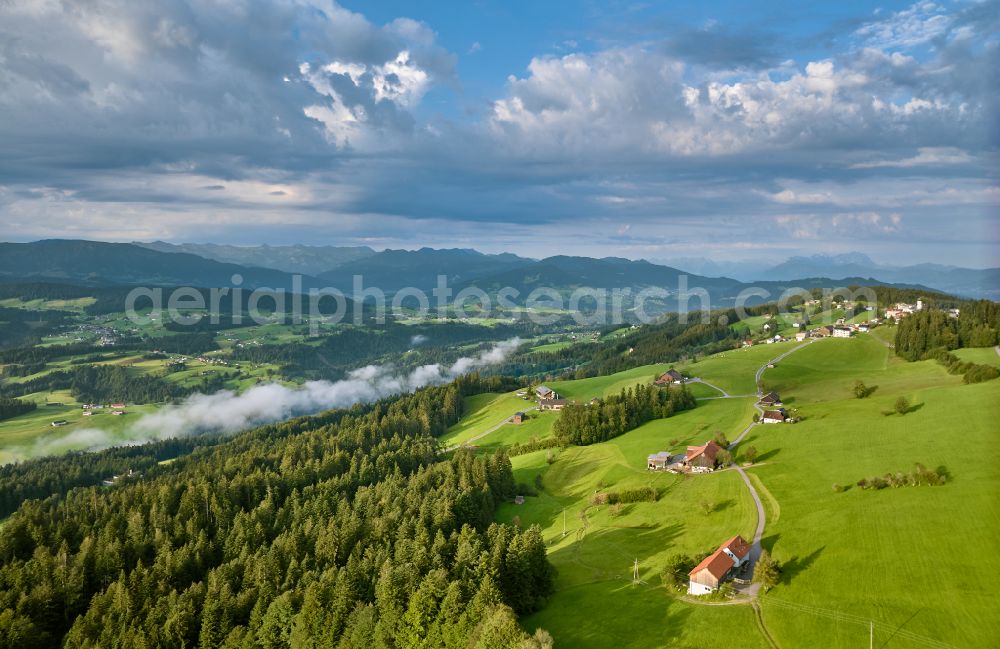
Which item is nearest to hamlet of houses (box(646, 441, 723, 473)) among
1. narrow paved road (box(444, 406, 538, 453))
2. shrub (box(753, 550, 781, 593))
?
shrub (box(753, 550, 781, 593))

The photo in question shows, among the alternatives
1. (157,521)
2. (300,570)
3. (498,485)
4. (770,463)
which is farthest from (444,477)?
(770,463)

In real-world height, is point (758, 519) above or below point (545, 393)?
above

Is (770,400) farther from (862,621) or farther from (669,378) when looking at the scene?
(862,621)

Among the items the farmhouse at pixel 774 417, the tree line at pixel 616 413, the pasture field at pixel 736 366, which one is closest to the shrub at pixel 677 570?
the farmhouse at pixel 774 417

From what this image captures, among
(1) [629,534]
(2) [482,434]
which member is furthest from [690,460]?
(2) [482,434]

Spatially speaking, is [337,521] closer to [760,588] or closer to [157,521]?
[157,521]
